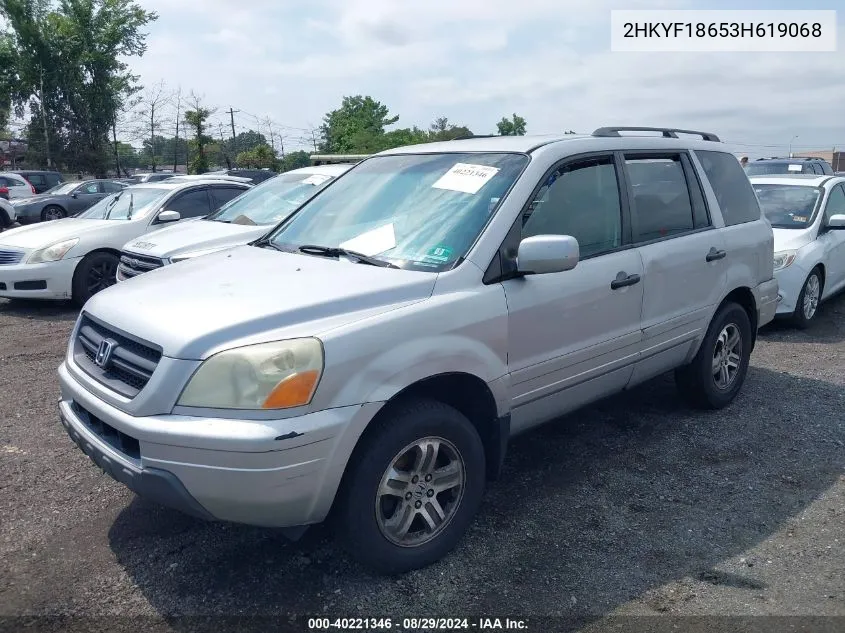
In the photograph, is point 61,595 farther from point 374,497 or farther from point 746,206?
point 746,206

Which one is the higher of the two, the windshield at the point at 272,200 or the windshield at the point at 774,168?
the windshield at the point at 774,168

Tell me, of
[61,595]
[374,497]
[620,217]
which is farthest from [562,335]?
[61,595]

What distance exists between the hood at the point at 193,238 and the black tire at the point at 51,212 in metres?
15.2

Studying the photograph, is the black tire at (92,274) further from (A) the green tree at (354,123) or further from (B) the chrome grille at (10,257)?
(A) the green tree at (354,123)

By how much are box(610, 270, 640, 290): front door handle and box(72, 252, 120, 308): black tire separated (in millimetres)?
6518

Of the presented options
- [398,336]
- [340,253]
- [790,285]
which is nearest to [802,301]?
[790,285]

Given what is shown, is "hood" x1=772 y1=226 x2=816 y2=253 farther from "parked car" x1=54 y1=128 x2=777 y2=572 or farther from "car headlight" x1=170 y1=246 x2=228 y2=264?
"car headlight" x1=170 y1=246 x2=228 y2=264

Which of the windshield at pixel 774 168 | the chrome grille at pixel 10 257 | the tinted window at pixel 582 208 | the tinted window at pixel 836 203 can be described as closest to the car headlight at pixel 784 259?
the tinted window at pixel 836 203

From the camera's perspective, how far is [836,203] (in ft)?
27.9

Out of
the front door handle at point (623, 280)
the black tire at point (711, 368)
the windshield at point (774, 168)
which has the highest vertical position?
the windshield at point (774, 168)

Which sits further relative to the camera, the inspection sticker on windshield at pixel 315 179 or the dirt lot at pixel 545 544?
the inspection sticker on windshield at pixel 315 179

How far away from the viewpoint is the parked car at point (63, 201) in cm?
2034

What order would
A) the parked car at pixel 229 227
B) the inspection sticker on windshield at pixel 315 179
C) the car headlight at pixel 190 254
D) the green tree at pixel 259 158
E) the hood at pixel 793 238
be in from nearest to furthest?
1. the car headlight at pixel 190 254
2. the parked car at pixel 229 227
3. the hood at pixel 793 238
4. the inspection sticker on windshield at pixel 315 179
5. the green tree at pixel 259 158

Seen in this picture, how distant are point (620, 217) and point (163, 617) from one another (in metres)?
3.03
